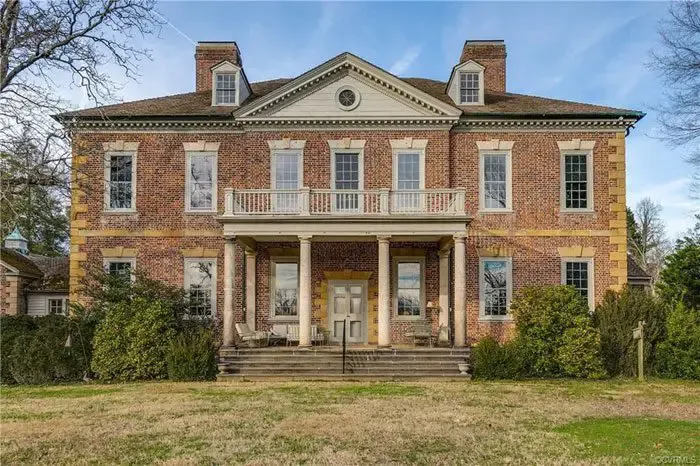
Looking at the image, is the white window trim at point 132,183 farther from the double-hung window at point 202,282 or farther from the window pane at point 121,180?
the double-hung window at point 202,282

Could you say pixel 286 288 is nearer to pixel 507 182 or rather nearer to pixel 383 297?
pixel 383 297

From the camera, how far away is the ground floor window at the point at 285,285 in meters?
20.4

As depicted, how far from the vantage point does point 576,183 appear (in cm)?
2048

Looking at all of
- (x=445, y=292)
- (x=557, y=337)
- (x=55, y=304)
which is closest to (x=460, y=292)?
(x=445, y=292)

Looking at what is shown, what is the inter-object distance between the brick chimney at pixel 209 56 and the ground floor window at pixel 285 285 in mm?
8137

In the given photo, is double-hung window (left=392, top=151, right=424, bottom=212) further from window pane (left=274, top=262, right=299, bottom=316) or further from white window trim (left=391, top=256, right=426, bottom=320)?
window pane (left=274, top=262, right=299, bottom=316)

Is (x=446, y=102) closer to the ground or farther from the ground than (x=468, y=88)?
closer to the ground

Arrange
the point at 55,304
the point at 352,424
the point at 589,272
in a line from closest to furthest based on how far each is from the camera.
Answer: the point at 352,424
the point at 589,272
the point at 55,304

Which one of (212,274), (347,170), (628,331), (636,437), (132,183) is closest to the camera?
(636,437)

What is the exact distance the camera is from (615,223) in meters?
20.2

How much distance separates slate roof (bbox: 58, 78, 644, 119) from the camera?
20.1 metres

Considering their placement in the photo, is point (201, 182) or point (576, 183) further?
point (201, 182)

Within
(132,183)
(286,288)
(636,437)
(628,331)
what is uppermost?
(132,183)

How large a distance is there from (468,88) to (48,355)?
1559 centimetres
